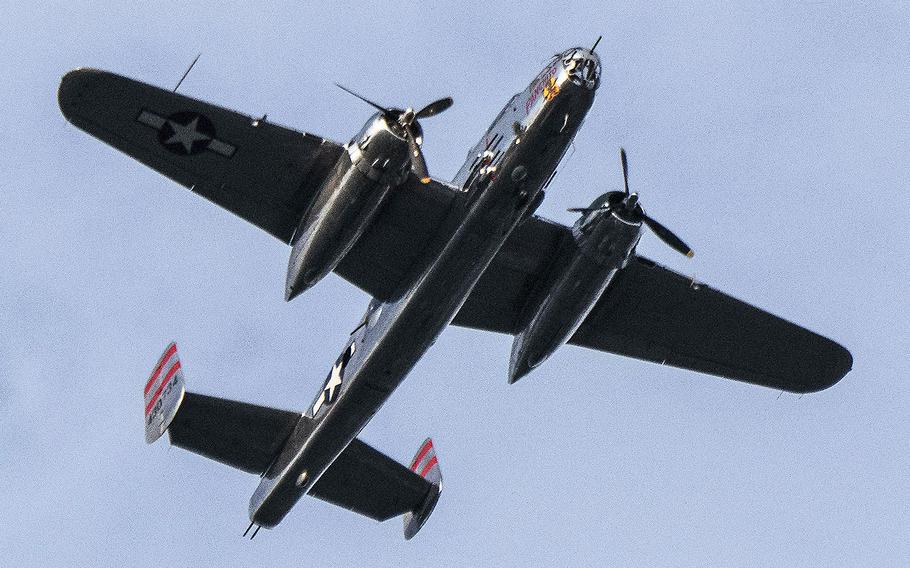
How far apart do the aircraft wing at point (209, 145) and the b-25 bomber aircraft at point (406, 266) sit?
31 mm

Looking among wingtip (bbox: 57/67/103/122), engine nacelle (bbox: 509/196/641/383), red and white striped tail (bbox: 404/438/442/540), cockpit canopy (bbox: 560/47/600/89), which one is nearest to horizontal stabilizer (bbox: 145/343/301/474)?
red and white striped tail (bbox: 404/438/442/540)

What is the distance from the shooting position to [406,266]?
31172 mm

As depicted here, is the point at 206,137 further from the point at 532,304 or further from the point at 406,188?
the point at 532,304

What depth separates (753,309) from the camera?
34031 mm

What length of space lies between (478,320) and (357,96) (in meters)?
7.73

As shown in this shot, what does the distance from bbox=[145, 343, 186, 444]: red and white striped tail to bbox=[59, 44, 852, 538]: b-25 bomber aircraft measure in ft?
0.14

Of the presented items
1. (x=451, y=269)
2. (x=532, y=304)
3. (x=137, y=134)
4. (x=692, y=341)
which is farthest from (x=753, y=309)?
(x=137, y=134)

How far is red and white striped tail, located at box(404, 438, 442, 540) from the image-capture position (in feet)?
114

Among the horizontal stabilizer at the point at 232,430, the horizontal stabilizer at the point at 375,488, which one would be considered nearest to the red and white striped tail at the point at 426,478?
the horizontal stabilizer at the point at 375,488

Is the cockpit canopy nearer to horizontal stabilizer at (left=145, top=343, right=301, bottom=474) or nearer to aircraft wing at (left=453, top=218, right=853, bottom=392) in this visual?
aircraft wing at (left=453, top=218, right=853, bottom=392)

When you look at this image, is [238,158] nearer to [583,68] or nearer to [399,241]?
[399,241]

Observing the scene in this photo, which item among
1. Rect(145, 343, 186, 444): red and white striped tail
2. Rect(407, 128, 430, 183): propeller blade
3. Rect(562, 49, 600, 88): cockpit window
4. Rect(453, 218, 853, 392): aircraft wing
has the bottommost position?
Rect(145, 343, 186, 444): red and white striped tail

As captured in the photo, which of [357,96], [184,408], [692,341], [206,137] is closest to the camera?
[357,96]

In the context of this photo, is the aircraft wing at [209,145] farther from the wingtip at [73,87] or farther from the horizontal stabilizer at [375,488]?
the horizontal stabilizer at [375,488]
